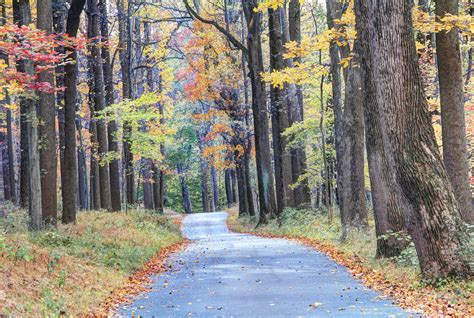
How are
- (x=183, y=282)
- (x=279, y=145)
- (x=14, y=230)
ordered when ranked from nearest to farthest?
1. (x=183, y=282)
2. (x=14, y=230)
3. (x=279, y=145)

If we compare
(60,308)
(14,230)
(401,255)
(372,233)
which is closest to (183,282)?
(60,308)

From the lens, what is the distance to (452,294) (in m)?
8.41

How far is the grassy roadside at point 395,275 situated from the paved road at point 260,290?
321 millimetres

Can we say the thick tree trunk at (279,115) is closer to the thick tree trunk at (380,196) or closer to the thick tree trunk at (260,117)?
the thick tree trunk at (260,117)

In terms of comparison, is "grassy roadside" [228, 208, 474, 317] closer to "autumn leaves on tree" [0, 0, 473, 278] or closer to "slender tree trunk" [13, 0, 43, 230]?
"autumn leaves on tree" [0, 0, 473, 278]

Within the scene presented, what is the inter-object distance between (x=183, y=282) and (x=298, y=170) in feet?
61.9

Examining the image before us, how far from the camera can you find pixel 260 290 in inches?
394

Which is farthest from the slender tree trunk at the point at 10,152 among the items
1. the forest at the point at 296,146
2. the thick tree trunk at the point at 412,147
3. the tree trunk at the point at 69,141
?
the thick tree trunk at the point at 412,147

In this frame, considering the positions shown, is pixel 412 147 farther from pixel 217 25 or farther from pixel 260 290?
pixel 217 25

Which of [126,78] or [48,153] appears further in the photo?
[126,78]

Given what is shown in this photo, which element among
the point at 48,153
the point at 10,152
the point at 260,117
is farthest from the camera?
the point at 10,152

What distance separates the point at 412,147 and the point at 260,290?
352 centimetres

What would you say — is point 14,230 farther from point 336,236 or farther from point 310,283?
point 336,236

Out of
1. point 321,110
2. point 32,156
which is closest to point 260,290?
point 32,156
